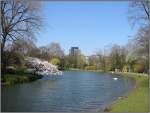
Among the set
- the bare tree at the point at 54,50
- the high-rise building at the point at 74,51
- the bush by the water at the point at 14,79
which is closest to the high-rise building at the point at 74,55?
the high-rise building at the point at 74,51

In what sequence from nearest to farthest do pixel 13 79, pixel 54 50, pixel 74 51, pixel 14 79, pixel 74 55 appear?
pixel 13 79 < pixel 14 79 < pixel 54 50 < pixel 74 51 < pixel 74 55

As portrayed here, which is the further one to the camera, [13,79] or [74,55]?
[74,55]

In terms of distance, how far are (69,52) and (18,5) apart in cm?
6782

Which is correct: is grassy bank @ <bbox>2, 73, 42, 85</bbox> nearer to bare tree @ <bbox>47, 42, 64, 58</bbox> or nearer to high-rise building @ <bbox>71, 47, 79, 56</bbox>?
bare tree @ <bbox>47, 42, 64, 58</bbox>

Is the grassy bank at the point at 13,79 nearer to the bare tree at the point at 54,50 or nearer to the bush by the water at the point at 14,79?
the bush by the water at the point at 14,79

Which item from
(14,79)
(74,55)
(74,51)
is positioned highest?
(74,51)

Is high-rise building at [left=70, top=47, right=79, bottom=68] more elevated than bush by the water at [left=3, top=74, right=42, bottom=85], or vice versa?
high-rise building at [left=70, top=47, right=79, bottom=68]

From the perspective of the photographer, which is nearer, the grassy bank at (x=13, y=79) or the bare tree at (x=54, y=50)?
the grassy bank at (x=13, y=79)

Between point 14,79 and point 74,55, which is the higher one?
point 74,55

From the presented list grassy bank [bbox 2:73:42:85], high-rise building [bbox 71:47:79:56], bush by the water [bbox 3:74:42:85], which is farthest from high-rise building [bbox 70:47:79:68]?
grassy bank [bbox 2:73:42:85]

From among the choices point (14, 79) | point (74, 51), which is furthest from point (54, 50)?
point (14, 79)

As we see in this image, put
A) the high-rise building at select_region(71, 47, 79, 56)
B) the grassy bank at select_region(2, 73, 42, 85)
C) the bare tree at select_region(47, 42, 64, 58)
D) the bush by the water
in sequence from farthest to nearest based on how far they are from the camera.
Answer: the high-rise building at select_region(71, 47, 79, 56) → the bare tree at select_region(47, 42, 64, 58) → the bush by the water → the grassy bank at select_region(2, 73, 42, 85)

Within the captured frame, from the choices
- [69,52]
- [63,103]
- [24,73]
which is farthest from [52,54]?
[63,103]

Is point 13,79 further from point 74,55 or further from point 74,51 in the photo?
point 74,55
